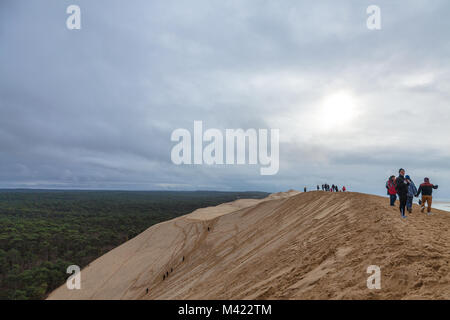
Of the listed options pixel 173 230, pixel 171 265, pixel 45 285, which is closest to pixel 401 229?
pixel 171 265

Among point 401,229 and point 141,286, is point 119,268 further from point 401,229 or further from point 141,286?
point 401,229

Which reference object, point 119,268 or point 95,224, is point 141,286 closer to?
point 119,268

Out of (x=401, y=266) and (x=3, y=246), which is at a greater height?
(x=401, y=266)

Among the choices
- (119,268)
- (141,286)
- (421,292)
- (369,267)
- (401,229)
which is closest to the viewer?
(421,292)

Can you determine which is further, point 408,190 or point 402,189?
point 408,190
